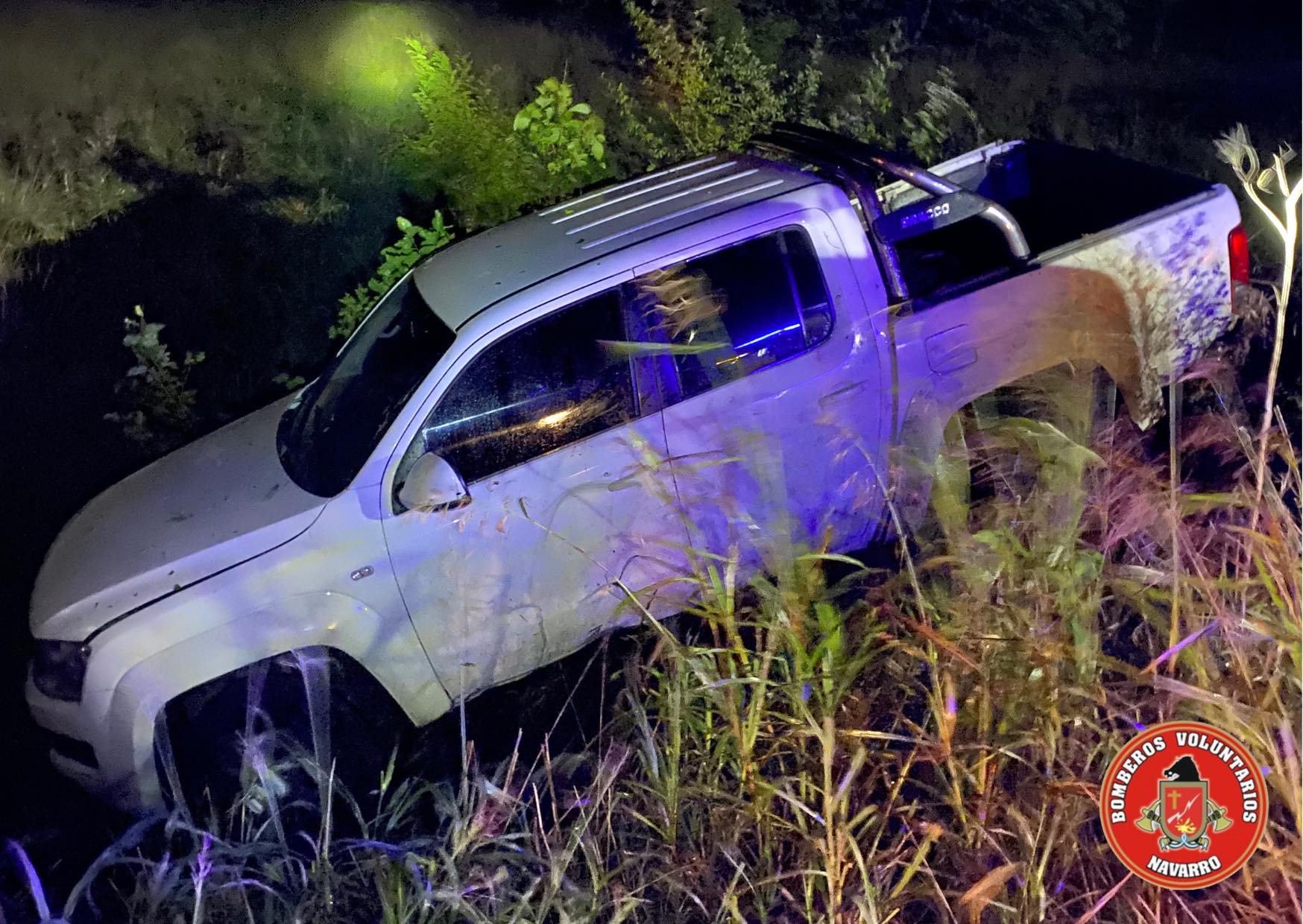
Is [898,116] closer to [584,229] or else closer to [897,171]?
[897,171]

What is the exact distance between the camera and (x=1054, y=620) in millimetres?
2738

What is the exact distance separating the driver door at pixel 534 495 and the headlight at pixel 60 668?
1.07m

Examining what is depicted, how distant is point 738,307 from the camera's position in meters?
3.68

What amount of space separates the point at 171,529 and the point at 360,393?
0.81 m

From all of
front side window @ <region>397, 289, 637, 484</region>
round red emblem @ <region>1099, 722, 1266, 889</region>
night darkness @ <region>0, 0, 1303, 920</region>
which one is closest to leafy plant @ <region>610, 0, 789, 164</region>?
night darkness @ <region>0, 0, 1303, 920</region>

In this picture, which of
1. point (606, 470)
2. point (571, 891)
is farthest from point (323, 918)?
point (606, 470)

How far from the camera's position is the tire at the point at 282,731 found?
327 centimetres

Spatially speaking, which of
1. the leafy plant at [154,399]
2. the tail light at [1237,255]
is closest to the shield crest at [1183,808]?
the tail light at [1237,255]

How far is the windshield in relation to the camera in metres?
3.45

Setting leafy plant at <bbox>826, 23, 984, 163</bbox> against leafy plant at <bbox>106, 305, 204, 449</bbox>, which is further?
leafy plant at <bbox>826, 23, 984, 163</bbox>

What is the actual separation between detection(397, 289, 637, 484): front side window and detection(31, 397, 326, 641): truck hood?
1.69 feet

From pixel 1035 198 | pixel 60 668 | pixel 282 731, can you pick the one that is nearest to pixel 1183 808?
pixel 282 731

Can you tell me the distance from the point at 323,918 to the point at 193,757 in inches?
38.7

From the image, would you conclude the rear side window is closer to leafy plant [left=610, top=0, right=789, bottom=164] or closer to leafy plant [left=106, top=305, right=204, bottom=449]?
leafy plant [left=610, top=0, right=789, bottom=164]
